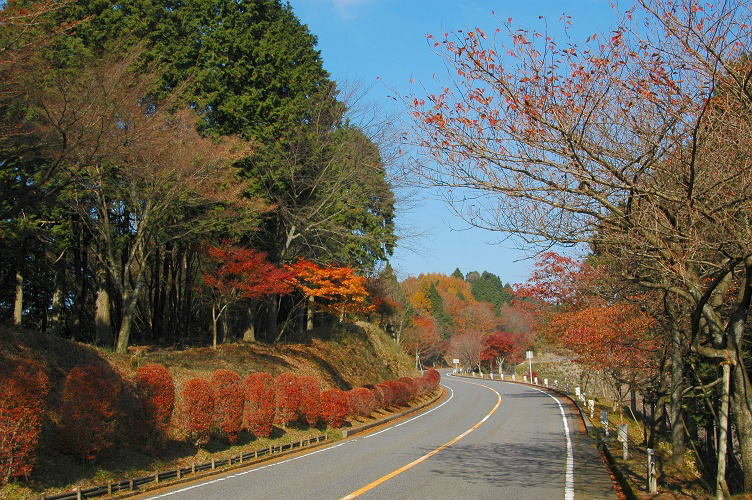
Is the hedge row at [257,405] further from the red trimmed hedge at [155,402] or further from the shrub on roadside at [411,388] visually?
the shrub on roadside at [411,388]

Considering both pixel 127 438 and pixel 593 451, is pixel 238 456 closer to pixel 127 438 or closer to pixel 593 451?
pixel 127 438

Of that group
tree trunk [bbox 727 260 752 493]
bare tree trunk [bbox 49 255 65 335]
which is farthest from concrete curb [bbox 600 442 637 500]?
bare tree trunk [bbox 49 255 65 335]

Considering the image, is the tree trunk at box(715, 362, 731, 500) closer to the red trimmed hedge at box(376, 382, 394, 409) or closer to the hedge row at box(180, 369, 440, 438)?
the hedge row at box(180, 369, 440, 438)

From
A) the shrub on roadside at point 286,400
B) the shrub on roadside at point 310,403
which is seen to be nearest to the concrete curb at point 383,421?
the shrub on roadside at point 310,403

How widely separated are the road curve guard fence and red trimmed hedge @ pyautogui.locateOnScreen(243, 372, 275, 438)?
827 mm

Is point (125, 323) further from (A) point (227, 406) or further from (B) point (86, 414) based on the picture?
(B) point (86, 414)

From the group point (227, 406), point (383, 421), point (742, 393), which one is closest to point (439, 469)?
point (227, 406)

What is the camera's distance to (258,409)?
19.3m

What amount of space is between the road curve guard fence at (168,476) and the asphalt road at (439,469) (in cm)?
73

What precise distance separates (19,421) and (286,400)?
10.9 metres

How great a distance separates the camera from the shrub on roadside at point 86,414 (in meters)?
13.0

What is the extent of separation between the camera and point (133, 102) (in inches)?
781

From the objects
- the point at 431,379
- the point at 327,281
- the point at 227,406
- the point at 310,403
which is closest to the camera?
the point at 227,406

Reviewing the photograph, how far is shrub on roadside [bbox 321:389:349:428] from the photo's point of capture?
2302 centimetres
